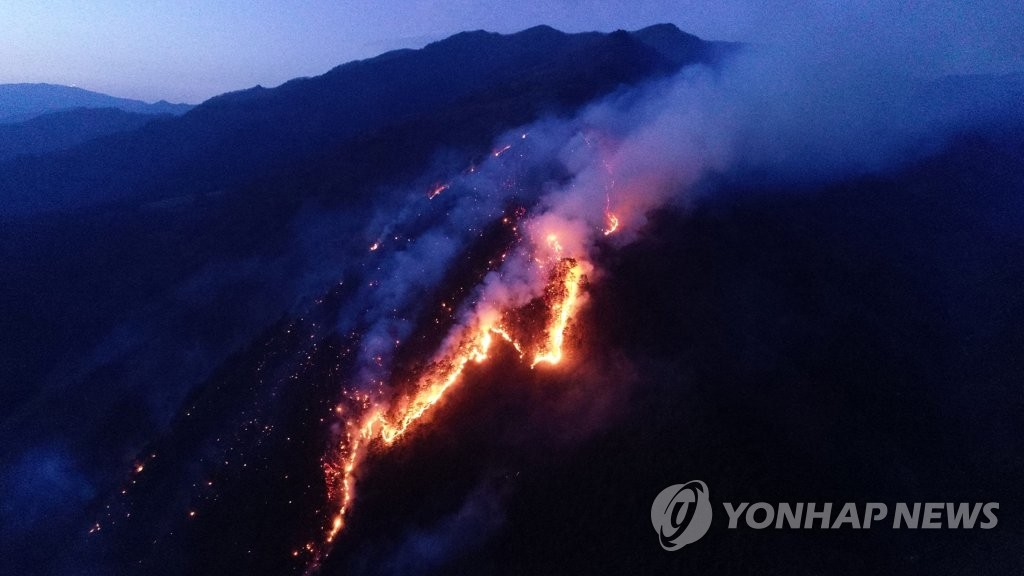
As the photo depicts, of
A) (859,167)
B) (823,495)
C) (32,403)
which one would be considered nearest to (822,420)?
(823,495)

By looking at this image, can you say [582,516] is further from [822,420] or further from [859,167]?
[859,167]

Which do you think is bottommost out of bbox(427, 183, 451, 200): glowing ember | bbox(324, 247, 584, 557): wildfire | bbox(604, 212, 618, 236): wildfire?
bbox(324, 247, 584, 557): wildfire

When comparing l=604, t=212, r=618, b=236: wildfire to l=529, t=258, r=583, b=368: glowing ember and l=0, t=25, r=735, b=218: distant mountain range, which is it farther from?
l=0, t=25, r=735, b=218: distant mountain range

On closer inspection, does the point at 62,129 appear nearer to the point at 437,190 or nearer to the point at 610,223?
the point at 437,190

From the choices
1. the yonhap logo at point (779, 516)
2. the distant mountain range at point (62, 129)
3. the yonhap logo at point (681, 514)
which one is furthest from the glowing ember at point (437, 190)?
the distant mountain range at point (62, 129)

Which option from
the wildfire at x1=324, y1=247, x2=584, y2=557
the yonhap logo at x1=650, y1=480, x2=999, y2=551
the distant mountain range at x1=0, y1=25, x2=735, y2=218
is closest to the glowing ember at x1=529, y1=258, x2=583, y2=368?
the wildfire at x1=324, y1=247, x2=584, y2=557

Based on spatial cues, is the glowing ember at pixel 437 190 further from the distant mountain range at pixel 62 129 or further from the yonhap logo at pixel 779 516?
the distant mountain range at pixel 62 129

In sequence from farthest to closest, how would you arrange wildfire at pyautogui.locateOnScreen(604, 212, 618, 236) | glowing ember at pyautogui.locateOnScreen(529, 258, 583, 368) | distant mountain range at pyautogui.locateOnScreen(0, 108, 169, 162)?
distant mountain range at pyautogui.locateOnScreen(0, 108, 169, 162) → wildfire at pyautogui.locateOnScreen(604, 212, 618, 236) → glowing ember at pyautogui.locateOnScreen(529, 258, 583, 368)

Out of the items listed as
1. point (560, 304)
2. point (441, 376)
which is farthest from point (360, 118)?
point (441, 376)
